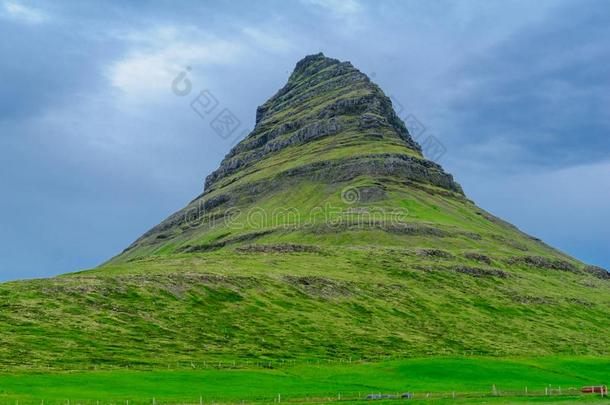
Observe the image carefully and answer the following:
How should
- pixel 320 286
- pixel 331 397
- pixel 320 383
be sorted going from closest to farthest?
pixel 331 397 → pixel 320 383 → pixel 320 286

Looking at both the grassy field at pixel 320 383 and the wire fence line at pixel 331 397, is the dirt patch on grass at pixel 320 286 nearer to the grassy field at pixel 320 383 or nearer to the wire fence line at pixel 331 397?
the grassy field at pixel 320 383

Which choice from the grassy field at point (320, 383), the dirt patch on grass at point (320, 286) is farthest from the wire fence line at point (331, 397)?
the dirt patch on grass at point (320, 286)

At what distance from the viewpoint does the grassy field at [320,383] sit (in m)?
78.0

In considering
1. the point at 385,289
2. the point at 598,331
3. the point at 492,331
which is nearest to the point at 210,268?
the point at 385,289

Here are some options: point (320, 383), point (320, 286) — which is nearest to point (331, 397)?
point (320, 383)

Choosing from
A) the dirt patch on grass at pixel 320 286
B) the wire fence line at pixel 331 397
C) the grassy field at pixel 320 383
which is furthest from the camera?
the dirt patch on grass at pixel 320 286

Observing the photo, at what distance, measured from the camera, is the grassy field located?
78.0 m

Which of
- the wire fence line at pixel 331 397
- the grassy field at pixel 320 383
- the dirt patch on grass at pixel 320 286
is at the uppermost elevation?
the dirt patch on grass at pixel 320 286

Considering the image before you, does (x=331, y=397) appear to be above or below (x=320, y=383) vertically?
below

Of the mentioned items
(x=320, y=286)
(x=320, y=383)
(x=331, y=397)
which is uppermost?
(x=320, y=286)

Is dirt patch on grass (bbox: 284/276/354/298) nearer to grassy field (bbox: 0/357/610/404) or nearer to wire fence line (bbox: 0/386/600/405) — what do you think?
grassy field (bbox: 0/357/610/404)

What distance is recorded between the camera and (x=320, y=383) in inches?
3674

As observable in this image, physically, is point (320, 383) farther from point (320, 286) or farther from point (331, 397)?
point (320, 286)

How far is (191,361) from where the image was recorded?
350ft
